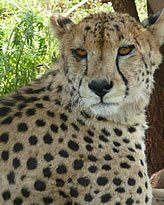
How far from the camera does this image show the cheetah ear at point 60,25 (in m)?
Answer: 3.41

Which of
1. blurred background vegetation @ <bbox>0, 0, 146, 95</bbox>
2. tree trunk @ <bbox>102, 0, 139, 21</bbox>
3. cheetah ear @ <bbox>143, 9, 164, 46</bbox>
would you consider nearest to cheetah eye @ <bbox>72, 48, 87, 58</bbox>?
cheetah ear @ <bbox>143, 9, 164, 46</bbox>

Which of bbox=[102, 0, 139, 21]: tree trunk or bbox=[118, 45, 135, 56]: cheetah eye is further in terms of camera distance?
bbox=[102, 0, 139, 21]: tree trunk

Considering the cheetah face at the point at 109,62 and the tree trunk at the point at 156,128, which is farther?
the tree trunk at the point at 156,128

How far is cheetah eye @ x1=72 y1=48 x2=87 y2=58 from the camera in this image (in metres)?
3.21

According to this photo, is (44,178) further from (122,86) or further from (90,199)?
(122,86)

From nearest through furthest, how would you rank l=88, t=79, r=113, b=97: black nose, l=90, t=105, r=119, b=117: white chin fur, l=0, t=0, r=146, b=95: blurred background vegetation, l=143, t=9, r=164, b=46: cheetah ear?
l=88, t=79, r=113, b=97: black nose < l=90, t=105, r=119, b=117: white chin fur < l=143, t=9, r=164, b=46: cheetah ear < l=0, t=0, r=146, b=95: blurred background vegetation

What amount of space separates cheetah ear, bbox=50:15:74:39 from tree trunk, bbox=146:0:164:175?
2.35 metres

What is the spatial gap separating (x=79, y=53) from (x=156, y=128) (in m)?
2.76

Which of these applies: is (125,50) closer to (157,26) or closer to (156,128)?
(157,26)

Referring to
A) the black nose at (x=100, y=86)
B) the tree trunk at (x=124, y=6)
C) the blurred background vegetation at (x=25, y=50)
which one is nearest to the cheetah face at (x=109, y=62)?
the black nose at (x=100, y=86)

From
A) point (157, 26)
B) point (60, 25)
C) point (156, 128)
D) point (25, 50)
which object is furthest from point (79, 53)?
point (25, 50)

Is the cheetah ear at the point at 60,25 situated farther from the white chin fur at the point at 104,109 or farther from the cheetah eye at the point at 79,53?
the white chin fur at the point at 104,109

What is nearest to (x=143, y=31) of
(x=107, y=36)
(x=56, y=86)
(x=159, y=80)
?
(x=107, y=36)

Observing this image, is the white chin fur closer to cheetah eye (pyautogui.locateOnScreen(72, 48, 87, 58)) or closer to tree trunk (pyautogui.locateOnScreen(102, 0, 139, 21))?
cheetah eye (pyautogui.locateOnScreen(72, 48, 87, 58))
